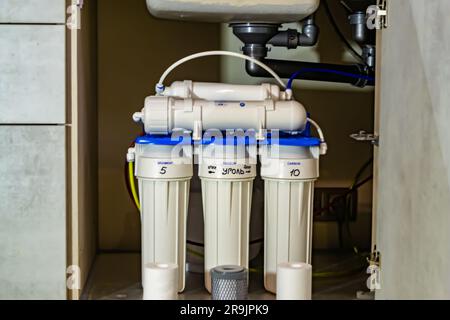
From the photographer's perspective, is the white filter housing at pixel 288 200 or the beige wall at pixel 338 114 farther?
the beige wall at pixel 338 114

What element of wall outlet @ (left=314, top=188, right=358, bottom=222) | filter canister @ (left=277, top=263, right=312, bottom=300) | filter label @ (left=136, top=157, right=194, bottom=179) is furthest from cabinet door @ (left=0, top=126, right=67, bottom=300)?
wall outlet @ (left=314, top=188, right=358, bottom=222)

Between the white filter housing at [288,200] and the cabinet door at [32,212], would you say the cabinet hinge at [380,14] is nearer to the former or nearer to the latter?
the white filter housing at [288,200]

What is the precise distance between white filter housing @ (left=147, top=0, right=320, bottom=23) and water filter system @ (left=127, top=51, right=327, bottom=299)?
118 millimetres

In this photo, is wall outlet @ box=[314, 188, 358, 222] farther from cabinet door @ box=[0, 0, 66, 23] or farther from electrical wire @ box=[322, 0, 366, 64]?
cabinet door @ box=[0, 0, 66, 23]

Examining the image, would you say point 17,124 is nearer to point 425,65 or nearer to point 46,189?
point 46,189

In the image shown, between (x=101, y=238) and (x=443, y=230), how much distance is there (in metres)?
1.25

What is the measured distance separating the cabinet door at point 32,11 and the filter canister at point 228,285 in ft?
2.03

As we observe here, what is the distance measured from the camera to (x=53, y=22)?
1557mm

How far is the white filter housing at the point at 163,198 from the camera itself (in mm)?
1728

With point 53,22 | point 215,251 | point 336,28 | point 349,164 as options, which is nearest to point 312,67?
point 336,28

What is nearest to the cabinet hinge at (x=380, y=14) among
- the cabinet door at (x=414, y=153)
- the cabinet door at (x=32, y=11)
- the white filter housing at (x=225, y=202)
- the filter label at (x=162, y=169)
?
the cabinet door at (x=414, y=153)

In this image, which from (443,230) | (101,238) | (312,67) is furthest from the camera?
(101,238)

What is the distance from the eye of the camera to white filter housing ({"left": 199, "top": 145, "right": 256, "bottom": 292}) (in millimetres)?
1733

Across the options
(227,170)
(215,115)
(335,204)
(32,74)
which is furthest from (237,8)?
(335,204)
